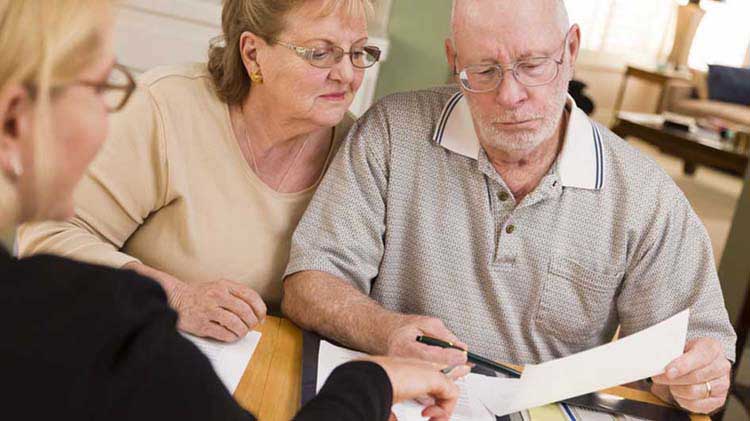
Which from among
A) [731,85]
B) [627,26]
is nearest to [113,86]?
[731,85]

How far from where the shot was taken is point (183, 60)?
10.2 ft

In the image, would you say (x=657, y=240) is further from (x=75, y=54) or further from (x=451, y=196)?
(x=75, y=54)

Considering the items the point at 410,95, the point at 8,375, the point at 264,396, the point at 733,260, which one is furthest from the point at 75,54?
the point at 733,260

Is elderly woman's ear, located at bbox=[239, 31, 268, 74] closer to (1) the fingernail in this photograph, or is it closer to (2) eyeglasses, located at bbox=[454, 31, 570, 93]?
(2) eyeglasses, located at bbox=[454, 31, 570, 93]

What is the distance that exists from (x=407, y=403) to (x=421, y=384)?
0.67ft

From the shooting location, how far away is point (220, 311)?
153 centimetres

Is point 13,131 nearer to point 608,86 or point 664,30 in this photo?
point 608,86

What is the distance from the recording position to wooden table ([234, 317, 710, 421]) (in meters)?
1.35

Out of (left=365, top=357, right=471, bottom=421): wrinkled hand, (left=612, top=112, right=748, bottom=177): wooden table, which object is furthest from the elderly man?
(left=612, top=112, right=748, bottom=177): wooden table

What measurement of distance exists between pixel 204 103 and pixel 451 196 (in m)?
0.53

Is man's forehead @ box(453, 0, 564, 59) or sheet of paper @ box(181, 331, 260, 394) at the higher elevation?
man's forehead @ box(453, 0, 564, 59)

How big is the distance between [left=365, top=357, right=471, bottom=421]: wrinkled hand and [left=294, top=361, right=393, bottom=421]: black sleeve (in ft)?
0.16

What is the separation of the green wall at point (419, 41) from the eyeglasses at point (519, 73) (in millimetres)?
1166

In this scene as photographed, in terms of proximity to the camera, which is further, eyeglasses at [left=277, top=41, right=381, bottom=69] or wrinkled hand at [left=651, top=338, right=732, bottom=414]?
eyeglasses at [left=277, top=41, right=381, bottom=69]
